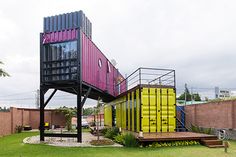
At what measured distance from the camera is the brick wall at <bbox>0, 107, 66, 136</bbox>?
25.2 meters

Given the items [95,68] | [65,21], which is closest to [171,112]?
[95,68]

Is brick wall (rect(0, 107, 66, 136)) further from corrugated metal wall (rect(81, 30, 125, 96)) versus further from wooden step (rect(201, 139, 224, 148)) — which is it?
wooden step (rect(201, 139, 224, 148))

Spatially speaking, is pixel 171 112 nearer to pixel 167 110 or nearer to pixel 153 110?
pixel 167 110

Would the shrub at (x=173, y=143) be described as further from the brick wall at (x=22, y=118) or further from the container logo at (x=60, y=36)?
the brick wall at (x=22, y=118)

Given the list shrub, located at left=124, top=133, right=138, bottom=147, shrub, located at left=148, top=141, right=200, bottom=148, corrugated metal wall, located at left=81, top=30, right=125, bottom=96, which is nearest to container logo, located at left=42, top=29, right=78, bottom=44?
corrugated metal wall, located at left=81, top=30, right=125, bottom=96

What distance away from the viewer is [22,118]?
32.1 meters

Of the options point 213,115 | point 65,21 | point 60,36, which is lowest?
point 213,115

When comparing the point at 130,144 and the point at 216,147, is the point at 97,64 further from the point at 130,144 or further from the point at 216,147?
the point at 216,147

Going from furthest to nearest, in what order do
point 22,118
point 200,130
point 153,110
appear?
1. point 22,118
2. point 200,130
3. point 153,110

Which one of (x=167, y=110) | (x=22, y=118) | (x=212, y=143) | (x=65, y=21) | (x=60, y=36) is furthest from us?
(x=22, y=118)

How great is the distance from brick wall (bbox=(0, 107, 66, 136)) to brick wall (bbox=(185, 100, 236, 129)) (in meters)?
14.2

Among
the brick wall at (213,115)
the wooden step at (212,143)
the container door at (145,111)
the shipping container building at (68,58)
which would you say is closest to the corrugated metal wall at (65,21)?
the shipping container building at (68,58)

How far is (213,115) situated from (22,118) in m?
19.8

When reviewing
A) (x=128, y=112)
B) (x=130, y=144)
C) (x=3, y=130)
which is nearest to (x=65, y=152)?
(x=130, y=144)
